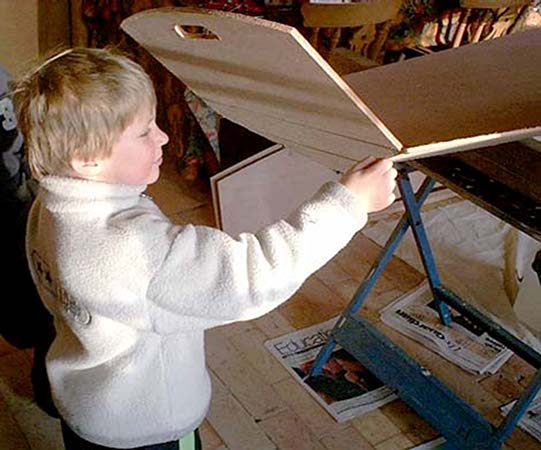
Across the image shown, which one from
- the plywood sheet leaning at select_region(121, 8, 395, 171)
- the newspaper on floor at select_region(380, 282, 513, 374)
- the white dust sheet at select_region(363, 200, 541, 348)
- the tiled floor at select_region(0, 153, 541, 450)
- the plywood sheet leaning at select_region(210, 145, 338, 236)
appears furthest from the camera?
the plywood sheet leaning at select_region(210, 145, 338, 236)

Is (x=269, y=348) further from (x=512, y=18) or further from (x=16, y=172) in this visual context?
(x=512, y=18)

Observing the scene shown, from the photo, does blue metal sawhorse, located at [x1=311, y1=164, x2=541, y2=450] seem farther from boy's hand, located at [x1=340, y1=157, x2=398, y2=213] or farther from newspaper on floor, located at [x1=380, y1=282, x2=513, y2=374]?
boy's hand, located at [x1=340, y1=157, x2=398, y2=213]

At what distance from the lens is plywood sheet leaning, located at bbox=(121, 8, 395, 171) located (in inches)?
32.1

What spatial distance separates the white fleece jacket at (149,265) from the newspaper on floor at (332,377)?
842mm

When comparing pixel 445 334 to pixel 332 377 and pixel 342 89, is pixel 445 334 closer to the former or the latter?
pixel 332 377

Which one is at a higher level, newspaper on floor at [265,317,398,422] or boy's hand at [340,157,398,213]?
boy's hand at [340,157,398,213]

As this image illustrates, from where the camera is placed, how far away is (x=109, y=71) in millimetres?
1051

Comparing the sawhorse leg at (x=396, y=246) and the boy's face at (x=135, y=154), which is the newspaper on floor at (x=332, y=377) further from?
the boy's face at (x=135, y=154)

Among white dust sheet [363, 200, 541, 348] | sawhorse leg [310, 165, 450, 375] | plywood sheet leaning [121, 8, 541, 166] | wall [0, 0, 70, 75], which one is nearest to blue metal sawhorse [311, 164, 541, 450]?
sawhorse leg [310, 165, 450, 375]

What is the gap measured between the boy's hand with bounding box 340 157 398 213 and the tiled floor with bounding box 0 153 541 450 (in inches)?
36.2

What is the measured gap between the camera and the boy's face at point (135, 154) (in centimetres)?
107

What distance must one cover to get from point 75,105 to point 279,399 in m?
1.09

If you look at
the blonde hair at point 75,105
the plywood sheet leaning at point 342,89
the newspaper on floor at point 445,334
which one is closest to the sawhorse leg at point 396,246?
the newspaper on floor at point 445,334

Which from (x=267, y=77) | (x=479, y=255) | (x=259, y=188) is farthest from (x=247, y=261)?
(x=479, y=255)
